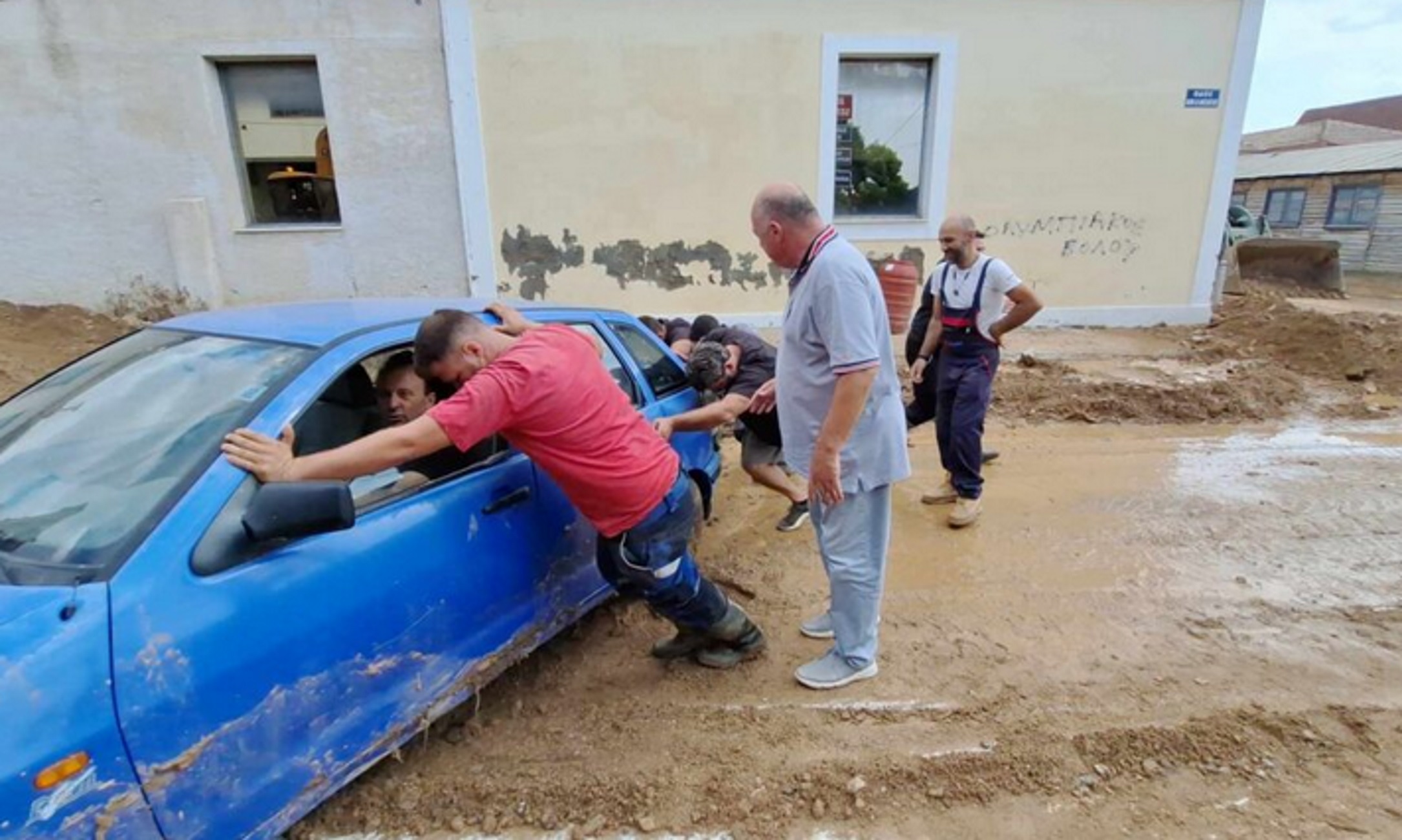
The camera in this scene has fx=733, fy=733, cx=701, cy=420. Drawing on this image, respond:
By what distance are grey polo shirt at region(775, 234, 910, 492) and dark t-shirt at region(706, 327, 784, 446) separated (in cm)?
116

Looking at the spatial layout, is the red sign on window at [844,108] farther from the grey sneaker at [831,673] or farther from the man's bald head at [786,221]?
the grey sneaker at [831,673]

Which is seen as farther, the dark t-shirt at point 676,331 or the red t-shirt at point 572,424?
the dark t-shirt at point 676,331

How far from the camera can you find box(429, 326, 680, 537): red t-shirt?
211cm

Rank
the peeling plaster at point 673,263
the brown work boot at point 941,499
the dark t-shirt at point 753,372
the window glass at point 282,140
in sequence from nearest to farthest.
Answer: the dark t-shirt at point 753,372, the brown work boot at point 941,499, the window glass at point 282,140, the peeling plaster at point 673,263

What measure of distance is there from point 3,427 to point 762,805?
2.58 metres

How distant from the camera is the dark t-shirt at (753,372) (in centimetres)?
400

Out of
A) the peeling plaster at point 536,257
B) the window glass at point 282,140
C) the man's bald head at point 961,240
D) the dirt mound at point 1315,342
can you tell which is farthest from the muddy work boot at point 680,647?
the window glass at point 282,140

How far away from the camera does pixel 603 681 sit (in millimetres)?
2939

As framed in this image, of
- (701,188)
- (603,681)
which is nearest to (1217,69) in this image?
(701,188)

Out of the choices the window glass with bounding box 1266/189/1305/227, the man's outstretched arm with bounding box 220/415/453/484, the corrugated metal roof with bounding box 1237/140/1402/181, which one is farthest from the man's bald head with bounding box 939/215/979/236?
the window glass with bounding box 1266/189/1305/227

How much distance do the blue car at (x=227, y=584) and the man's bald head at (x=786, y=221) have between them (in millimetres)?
1190

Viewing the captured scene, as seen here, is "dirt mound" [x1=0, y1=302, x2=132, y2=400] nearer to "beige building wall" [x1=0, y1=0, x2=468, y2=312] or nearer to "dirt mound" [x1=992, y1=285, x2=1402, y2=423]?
"beige building wall" [x1=0, y1=0, x2=468, y2=312]

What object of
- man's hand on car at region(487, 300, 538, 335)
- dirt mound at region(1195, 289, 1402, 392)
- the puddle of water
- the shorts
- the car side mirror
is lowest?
the puddle of water

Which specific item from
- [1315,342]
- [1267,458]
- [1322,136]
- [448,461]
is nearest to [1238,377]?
[1315,342]
